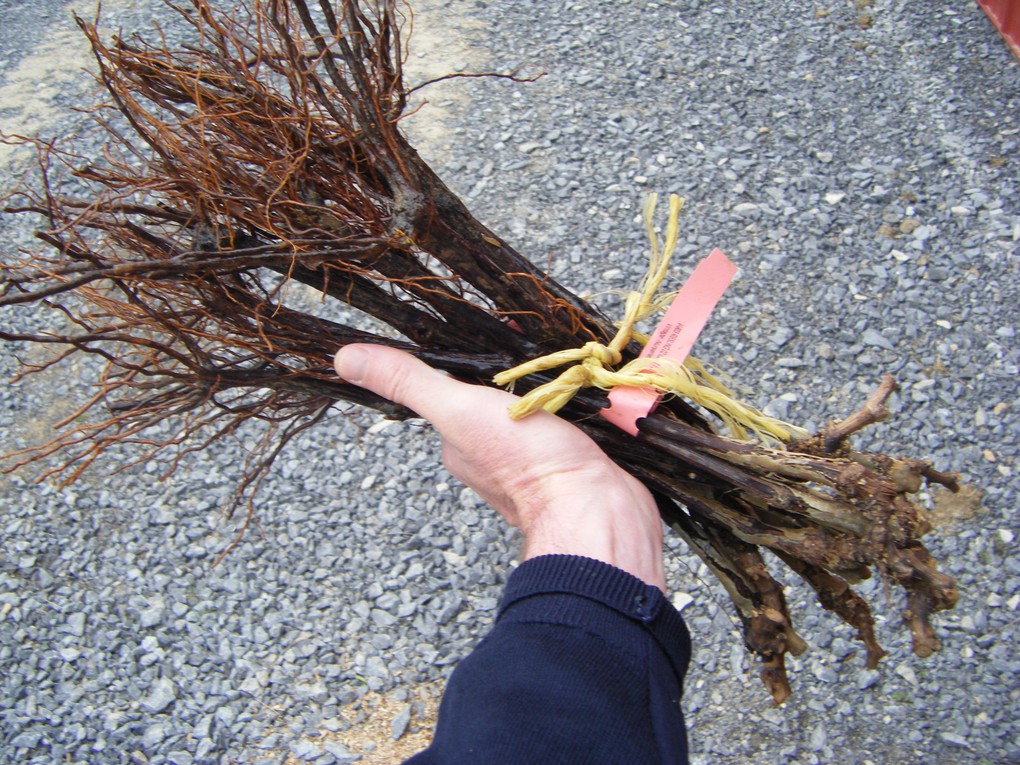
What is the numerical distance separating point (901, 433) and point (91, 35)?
235 centimetres

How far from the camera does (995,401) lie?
99.2 inches

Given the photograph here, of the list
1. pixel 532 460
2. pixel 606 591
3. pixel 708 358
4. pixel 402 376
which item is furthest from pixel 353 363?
pixel 708 358

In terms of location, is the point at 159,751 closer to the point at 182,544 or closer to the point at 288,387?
the point at 182,544

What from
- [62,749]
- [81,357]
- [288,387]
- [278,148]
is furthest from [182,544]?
[278,148]

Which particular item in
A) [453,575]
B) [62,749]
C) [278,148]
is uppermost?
[278,148]

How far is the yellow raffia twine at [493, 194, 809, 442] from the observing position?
1298 mm

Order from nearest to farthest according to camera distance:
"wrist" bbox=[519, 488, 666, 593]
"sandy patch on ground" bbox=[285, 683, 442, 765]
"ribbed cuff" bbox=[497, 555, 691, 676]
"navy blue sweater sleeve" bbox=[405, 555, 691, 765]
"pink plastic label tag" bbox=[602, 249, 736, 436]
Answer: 1. "navy blue sweater sleeve" bbox=[405, 555, 691, 765]
2. "ribbed cuff" bbox=[497, 555, 691, 676]
3. "wrist" bbox=[519, 488, 666, 593]
4. "pink plastic label tag" bbox=[602, 249, 736, 436]
5. "sandy patch on ground" bbox=[285, 683, 442, 765]

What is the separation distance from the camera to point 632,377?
130 cm

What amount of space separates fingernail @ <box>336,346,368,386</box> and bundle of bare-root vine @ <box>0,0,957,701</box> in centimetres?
7

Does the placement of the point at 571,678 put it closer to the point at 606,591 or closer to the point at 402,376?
the point at 606,591

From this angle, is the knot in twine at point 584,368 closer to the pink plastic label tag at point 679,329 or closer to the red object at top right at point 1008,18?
the pink plastic label tag at point 679,329

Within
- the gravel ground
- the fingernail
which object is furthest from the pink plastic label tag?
the gravel ground

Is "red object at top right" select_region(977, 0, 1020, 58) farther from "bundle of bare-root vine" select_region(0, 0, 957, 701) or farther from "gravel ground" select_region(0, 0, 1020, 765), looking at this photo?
"bundle of bare-root vine" select_region(0, 0, 957, 701)

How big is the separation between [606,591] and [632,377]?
37cm
